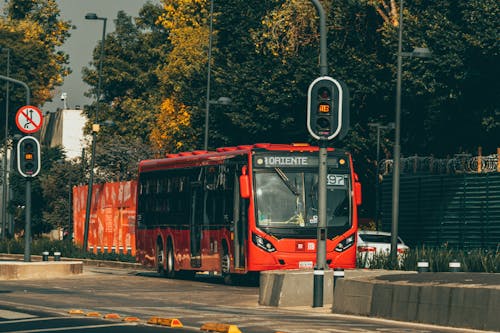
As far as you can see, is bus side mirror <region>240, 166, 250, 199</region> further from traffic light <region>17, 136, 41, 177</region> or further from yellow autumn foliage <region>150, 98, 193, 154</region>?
yellow autumn foliage <region>150, 98, 193, 154</region>

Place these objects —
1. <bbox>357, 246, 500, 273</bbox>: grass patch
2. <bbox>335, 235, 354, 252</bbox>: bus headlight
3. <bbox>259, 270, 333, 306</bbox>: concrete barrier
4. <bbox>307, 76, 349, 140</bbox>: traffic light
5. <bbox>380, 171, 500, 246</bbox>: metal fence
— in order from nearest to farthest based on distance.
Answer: <bbox>307, 76, 349, 140</bbox>: traffic light
<bbox>259, 270, 333, 306</bbox>: concrete barrier
<bbox>357, 246, 500, 273</bbox>: grass patch
<bbox>335, 235, 354, 252</bbox>: bus headlight
<bbox>380, 171, 500, 246</bbox>: metal fence

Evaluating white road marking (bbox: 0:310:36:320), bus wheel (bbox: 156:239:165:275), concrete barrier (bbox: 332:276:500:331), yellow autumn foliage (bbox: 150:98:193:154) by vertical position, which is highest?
yellow autumn foliage (bbox: 150:98:193:154)

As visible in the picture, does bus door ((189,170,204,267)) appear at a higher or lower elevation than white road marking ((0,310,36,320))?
higher

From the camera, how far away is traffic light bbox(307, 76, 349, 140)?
23125 mm

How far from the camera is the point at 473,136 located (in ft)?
179

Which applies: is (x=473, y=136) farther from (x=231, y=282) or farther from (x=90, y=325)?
(x=90, y=325)

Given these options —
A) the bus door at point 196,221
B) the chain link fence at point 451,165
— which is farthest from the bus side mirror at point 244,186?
the chain link fence at point 451,165

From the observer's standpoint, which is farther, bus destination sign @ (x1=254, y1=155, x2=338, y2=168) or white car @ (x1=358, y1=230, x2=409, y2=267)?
white car @ (x1=358, y1=230, x2=409, y2=267)

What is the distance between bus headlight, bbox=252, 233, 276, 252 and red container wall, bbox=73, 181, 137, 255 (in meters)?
22.0

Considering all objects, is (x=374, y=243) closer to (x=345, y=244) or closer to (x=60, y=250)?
(x=345, y=244)

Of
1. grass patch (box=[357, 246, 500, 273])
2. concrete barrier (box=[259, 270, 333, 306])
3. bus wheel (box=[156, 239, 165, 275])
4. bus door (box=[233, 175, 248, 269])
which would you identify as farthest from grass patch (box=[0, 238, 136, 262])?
concrete barrier (box=[259, 270, 333, 306])

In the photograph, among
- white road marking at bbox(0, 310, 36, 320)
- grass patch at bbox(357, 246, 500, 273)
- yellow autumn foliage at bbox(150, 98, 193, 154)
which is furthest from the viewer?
yellow autumn foliage at bbox(150, 98, 193, 154)

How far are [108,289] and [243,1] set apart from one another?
1668 inches

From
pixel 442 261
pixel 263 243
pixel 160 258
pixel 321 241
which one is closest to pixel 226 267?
pixel 263 243
